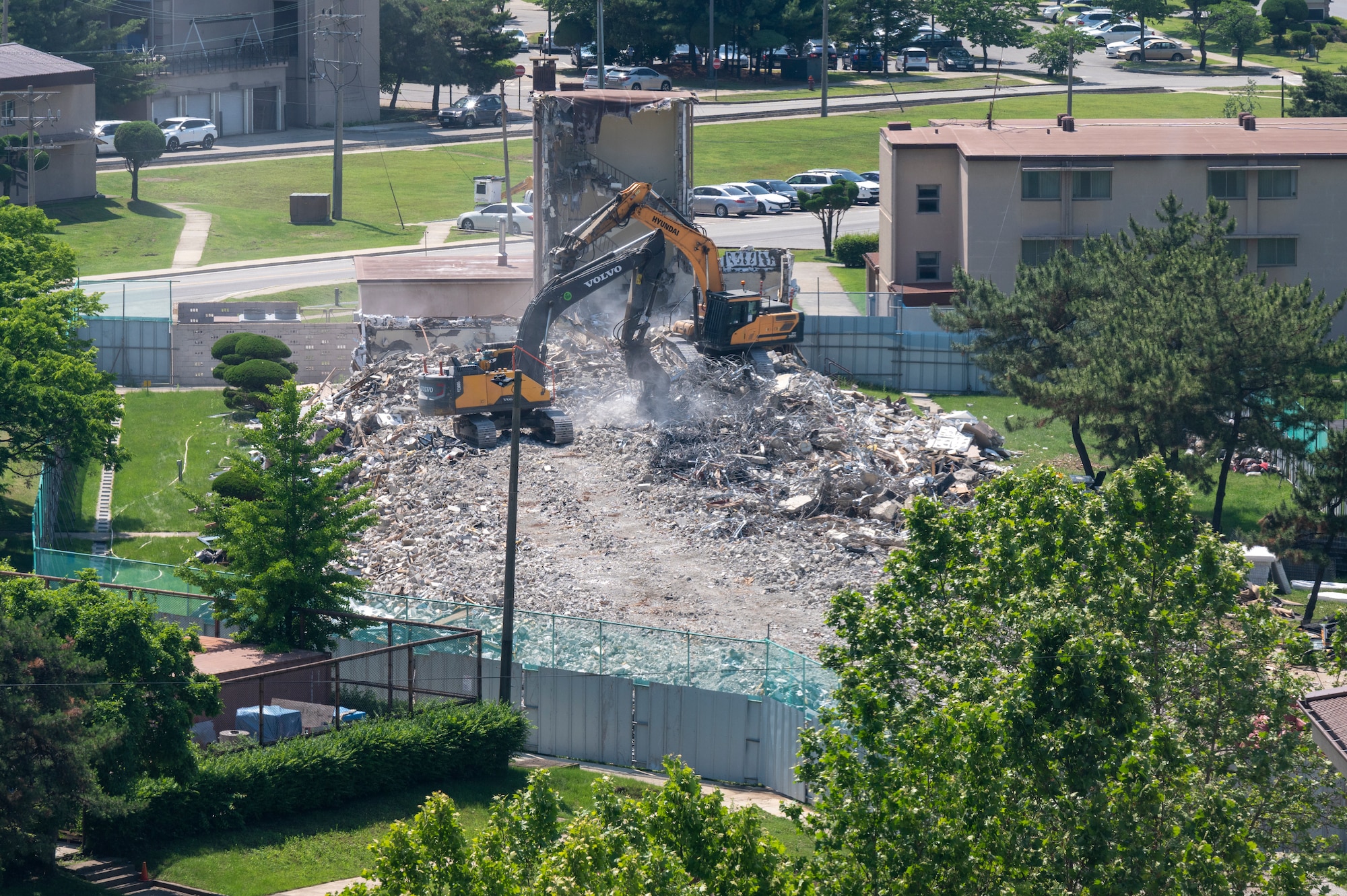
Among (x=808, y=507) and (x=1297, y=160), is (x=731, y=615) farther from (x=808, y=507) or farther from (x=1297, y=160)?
(x=1297, y=160)

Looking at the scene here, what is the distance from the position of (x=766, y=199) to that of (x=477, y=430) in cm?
3848

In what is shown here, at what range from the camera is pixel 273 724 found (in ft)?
90.4

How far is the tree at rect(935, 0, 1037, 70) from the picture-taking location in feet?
358

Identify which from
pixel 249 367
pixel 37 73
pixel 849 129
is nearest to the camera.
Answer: pixel 249 367

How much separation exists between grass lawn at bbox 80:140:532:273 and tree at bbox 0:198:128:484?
22388 millimetres

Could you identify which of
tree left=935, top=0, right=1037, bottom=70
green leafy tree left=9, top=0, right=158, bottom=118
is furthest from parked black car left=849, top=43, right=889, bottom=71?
green leafy tree left=9, top=0, right=158, bottom=118

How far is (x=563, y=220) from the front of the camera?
171ft

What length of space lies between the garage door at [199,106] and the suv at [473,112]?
12539 millimetres

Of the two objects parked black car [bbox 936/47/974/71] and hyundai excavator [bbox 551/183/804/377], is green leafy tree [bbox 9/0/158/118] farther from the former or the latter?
hyundai excavator [bbox 551/183/804/377]

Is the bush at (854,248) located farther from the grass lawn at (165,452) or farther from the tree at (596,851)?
the tree at (596,851)

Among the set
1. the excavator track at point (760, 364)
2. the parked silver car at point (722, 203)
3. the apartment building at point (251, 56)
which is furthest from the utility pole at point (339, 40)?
the excavator track at point (760, 364)

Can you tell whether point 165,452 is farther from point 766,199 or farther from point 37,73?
point 766,199

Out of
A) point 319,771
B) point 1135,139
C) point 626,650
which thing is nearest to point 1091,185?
point 1135,139

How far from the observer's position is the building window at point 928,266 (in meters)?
59.2
